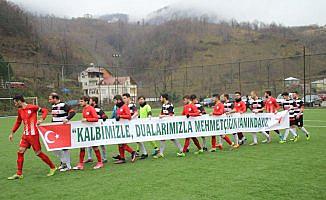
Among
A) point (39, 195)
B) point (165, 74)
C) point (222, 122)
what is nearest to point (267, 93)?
point (222, 122)

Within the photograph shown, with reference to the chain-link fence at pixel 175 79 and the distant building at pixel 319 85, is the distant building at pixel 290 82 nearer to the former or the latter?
the chain-link fence at pixel 175 79

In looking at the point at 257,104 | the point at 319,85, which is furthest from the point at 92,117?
the point at 319,85

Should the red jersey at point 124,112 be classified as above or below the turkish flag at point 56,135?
above

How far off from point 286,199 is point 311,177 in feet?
5.32

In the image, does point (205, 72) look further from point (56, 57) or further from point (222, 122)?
point (222, 122)

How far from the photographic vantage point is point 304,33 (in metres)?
103

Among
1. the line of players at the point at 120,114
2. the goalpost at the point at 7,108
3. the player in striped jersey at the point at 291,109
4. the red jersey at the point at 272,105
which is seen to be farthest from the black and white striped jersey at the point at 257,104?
the goalpost at the point at 7,108

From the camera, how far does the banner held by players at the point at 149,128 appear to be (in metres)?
8.63

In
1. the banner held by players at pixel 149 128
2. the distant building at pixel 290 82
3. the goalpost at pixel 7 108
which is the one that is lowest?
the goalpost at pixel 7 108

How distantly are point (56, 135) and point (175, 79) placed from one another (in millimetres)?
48578

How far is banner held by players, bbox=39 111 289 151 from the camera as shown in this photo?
28.3 ft

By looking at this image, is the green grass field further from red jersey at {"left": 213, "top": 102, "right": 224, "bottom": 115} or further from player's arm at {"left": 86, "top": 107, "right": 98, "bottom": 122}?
red jersey at {"left": 213, "top": 102, "right": 224, "bottom": 115}

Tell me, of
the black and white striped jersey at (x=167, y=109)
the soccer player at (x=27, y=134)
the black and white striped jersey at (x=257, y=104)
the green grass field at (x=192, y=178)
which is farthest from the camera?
the black and white striped jersey at (x=257, y=104)

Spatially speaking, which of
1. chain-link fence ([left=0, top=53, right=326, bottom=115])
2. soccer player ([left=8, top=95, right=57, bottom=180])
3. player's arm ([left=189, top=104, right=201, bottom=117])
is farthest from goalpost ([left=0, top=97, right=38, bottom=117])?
soccer player ([left=8, top=95, right=57, bottom=180])
